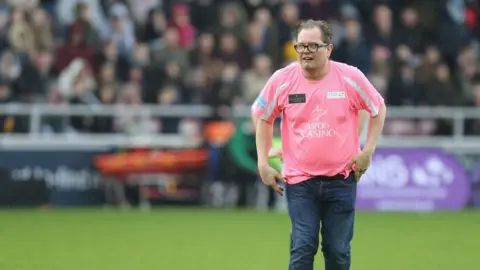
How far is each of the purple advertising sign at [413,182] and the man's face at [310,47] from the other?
1144cm

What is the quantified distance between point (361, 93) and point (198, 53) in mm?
13065

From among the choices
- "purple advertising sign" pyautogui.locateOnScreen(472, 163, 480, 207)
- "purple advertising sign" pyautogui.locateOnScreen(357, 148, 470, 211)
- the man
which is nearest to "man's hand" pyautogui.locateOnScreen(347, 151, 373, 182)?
the man

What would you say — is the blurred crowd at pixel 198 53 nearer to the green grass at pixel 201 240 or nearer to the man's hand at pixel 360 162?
the green grass at pixel 201 240

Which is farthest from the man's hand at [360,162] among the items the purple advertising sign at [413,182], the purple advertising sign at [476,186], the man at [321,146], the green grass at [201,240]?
the purple advertising sign at [476,186]

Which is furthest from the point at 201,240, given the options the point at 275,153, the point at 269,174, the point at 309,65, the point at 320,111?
the point at 309,65

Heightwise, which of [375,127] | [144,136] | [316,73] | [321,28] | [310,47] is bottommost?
[144,136]

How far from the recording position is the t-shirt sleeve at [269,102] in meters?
8.95

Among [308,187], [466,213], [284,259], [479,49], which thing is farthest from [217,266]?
[479,49]

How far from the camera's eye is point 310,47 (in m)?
8.67

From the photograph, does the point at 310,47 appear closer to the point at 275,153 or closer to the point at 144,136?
the point at 275,153

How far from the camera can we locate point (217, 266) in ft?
40.7

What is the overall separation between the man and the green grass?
335cm

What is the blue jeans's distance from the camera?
8.84 metres

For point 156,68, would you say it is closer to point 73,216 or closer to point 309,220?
point 73,216
